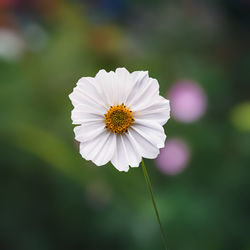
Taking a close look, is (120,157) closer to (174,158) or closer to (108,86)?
(108,86)

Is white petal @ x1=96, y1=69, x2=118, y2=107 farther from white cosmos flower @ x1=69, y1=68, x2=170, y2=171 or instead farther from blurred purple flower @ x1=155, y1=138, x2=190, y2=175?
blurred purple flower @ x1=155, y1=138, x2=190, y2=175

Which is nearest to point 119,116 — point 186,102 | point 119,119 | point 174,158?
point 119,119

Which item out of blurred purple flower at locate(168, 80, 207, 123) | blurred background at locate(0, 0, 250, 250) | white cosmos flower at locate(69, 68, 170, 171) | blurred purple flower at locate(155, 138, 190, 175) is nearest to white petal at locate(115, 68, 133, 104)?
white cosmos flower at locate(69, 68, 170, 171)

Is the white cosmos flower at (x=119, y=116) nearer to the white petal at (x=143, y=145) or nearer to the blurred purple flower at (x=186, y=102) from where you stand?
the white petal at (x=143, y=145)

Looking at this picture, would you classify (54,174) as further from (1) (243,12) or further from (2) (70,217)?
(1) (243,12)

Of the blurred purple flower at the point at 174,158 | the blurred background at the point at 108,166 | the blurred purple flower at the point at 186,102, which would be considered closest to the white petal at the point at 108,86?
the blurred background at the point at 108,166

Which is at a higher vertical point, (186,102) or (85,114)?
(186,102)

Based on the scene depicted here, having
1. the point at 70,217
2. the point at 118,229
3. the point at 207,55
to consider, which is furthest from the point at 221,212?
the point at 207,55
